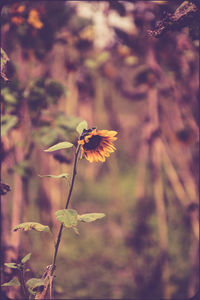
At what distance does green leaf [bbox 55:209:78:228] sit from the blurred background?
25 centimetres

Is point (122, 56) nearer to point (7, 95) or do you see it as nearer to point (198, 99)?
point (198, 99)

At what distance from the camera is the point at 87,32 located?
1488 mm

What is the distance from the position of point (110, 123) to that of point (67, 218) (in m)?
1.71

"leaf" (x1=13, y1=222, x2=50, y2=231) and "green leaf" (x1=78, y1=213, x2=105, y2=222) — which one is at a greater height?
"green leaf" (x1=78, y1=213, x2=105, y2=222)

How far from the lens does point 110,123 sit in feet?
7.47

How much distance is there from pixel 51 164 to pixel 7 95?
968 millimetres

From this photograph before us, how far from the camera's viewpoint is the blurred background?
3.48ft

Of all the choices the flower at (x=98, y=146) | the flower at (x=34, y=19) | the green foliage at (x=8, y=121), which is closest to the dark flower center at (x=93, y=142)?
the flower at (x=98, y=146)

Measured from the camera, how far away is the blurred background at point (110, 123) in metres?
1.06

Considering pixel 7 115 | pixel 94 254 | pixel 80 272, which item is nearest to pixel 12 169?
pixel 7 115

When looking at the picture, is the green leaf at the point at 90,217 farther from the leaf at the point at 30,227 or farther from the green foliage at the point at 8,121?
the green foliage at the point at 8,121

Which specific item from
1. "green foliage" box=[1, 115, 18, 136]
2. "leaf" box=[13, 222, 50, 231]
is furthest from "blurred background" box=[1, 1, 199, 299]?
"leaf" box=[13, 222, 50, 231]

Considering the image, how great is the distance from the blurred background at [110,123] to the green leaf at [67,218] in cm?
25

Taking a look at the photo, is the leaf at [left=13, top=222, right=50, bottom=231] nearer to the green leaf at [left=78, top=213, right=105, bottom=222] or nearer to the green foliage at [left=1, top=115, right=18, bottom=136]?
the green leaf at [left=78, top=213, right=105, bottom=222]
